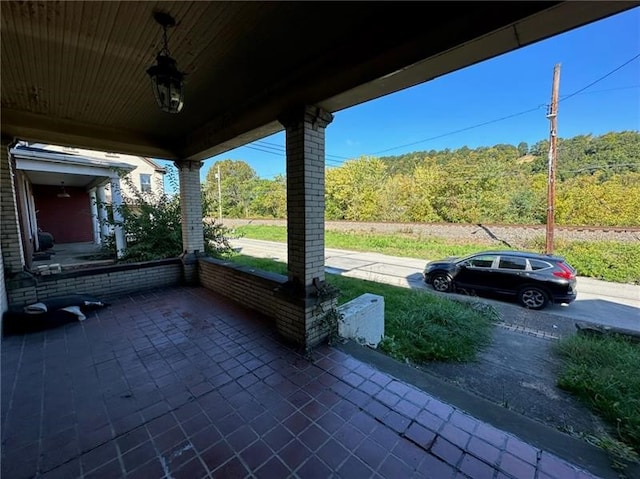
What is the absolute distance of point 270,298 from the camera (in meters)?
3.61

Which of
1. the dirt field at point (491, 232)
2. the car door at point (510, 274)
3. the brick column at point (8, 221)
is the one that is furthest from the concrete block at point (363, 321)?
the dirt field at point (491, 232)

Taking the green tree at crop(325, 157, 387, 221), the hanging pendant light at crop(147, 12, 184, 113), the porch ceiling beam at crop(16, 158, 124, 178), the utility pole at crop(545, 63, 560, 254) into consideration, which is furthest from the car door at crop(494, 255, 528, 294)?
the green tree at crop(325, 157, 387, 221)

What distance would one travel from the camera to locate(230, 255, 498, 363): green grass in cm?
361

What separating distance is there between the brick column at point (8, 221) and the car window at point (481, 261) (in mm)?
8516

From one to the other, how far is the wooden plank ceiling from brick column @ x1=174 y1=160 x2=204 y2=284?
157cm

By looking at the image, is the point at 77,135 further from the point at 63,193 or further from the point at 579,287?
the point at 579,287

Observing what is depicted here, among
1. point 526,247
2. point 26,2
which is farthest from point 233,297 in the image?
point 526,247

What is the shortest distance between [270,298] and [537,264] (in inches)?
234

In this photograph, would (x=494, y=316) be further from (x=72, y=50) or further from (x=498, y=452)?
(x=72, y=50)

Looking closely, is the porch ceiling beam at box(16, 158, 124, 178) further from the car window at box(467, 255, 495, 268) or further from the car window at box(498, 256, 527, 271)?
the car window at box(498, 256, 527, 271)

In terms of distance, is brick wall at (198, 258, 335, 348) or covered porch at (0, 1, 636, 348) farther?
brick wall at (198, 258, 335, 348)

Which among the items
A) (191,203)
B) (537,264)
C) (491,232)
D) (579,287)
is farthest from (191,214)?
(491,232)

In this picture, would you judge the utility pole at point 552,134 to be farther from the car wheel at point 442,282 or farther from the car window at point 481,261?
the car wheel at point 442,282

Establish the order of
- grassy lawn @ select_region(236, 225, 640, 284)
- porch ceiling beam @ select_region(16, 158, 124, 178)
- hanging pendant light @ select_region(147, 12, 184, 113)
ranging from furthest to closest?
grassy lawn @ select_region(236, 225, 640, 284) → porch ceiling beam @ select_region(16, 158, 124, 178) → hanging pendant light @ select_region(147, 12, 184, 113)
